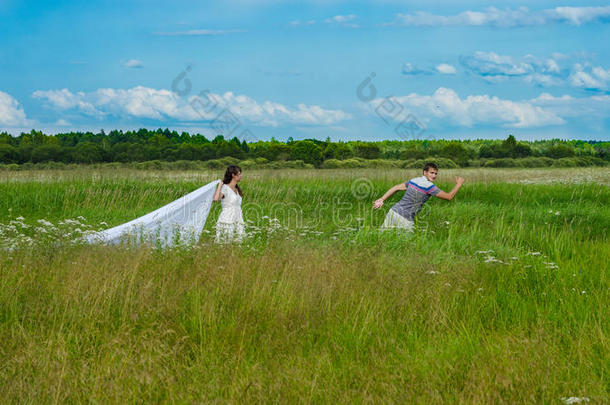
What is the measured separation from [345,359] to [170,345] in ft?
4.90

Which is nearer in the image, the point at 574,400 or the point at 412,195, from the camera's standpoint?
the point at 574,400

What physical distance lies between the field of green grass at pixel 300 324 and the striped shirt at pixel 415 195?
1550 millimetres

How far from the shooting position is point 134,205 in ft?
53.3

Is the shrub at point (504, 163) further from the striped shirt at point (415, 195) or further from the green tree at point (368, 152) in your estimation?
the striped shirt at point (415, 195)

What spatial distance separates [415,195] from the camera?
1000cm

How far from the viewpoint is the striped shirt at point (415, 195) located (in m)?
9.95

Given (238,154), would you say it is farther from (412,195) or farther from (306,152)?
(412,195)

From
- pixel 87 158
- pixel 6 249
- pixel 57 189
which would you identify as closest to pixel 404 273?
pixel 6 249

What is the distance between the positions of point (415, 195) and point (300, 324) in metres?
5.78

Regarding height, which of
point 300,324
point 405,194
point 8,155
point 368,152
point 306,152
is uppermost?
point 368,152

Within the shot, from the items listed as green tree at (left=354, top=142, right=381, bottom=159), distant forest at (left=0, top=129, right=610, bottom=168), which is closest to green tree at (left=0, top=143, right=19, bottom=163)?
distant forest at (left=0, top=129, right=610, bottom=168)

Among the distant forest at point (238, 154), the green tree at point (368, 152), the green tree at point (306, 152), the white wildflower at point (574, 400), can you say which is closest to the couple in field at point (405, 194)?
the white wildflower at point (574, 400)

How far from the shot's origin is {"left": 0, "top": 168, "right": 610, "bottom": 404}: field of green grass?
11.8ft

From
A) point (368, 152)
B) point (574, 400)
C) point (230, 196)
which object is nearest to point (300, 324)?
point (574, 400)
